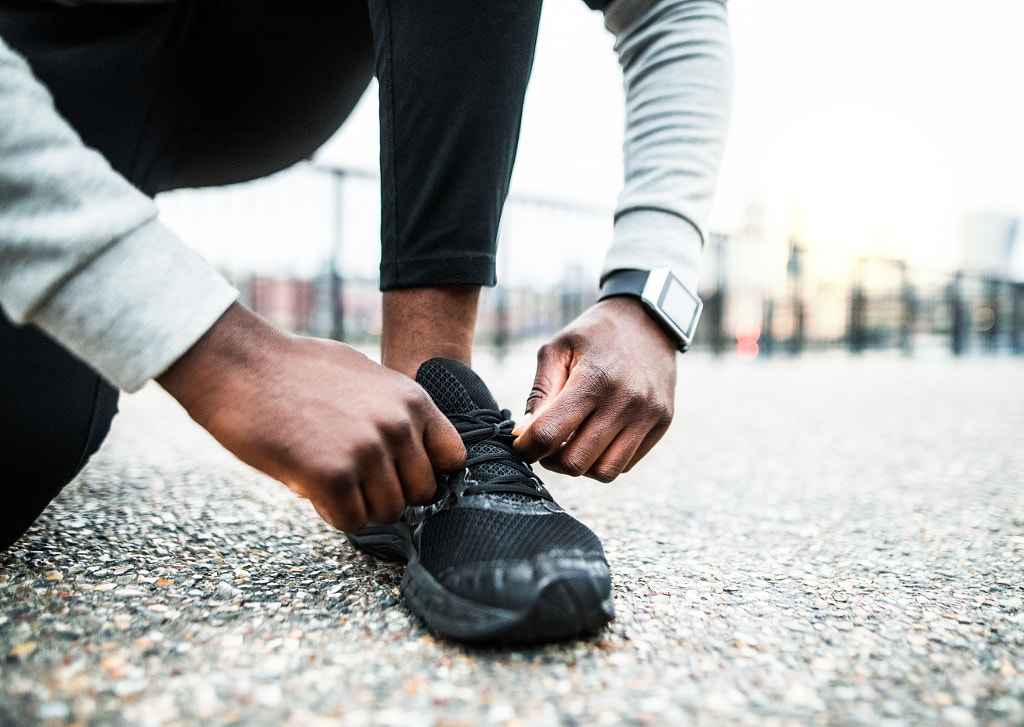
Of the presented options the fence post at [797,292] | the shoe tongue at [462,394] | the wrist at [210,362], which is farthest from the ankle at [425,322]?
the fence post at [797,292]

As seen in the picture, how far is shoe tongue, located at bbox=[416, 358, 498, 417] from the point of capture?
72 centimetres

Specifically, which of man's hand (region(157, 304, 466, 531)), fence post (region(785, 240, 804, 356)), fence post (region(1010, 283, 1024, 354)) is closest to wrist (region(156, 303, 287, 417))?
man's hand (region(157, 304, 466, 531))

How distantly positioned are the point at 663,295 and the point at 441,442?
35 cm

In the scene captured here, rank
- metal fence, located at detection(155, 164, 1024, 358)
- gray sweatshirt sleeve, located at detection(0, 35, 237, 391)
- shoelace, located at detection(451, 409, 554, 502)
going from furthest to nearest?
1. metal fence, located at detection(155, 164, 1024, 358)
2. shoelace, located at detection(451, 409, 554, 502)
3. gray sweatshirt sleeve, located at detection(0, 35, 237, 391)

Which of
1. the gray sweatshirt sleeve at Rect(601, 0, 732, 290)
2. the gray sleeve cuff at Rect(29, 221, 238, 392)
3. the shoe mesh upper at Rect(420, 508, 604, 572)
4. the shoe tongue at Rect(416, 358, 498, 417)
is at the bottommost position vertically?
the shoe mesh upper at Rect(420, 508, 604, 572)

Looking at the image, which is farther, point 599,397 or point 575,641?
point 599,397

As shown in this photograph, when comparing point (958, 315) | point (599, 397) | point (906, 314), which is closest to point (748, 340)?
point (906, 314)

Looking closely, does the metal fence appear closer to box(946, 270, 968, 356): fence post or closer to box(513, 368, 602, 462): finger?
box(946, 270, 968, 356): fence post

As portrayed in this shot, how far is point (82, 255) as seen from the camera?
0.45 m

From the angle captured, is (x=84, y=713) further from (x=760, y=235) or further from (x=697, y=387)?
(x=760, y=235)

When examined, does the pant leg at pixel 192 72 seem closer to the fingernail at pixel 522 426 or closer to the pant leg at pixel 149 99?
the pant leg at pixel 149 99

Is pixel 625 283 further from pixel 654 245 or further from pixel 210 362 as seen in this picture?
pixel 210 362

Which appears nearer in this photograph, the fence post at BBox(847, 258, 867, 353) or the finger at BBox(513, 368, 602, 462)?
the finger at BBox(513, 368, 602, 462)

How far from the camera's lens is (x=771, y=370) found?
16.5 ft
